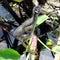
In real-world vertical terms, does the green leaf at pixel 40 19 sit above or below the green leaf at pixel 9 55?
above

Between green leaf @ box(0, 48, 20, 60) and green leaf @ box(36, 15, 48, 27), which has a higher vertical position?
green leaf @ box(36, 15, 48, 27)

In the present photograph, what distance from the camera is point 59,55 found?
1.42ft

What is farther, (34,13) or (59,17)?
(59,17)

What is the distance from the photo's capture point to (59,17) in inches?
19.8

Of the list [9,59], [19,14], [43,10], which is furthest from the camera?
[19,14]

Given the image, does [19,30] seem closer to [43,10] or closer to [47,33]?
[43,10]

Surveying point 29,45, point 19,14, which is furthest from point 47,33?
point 29,45

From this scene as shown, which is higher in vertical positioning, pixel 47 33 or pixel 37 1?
pixel 37 1

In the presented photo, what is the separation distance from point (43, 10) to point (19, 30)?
10cm

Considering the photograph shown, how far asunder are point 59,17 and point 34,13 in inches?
4.7

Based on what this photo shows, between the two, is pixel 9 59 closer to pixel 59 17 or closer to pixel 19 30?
pixel 19 30

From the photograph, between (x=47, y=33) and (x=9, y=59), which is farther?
(x=47, y=33)

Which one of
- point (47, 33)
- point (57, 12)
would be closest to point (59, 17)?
point (57, 12)

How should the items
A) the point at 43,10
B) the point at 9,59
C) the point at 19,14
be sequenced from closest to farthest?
the point at 9,59
the point at 43,10
the point at 19,14
